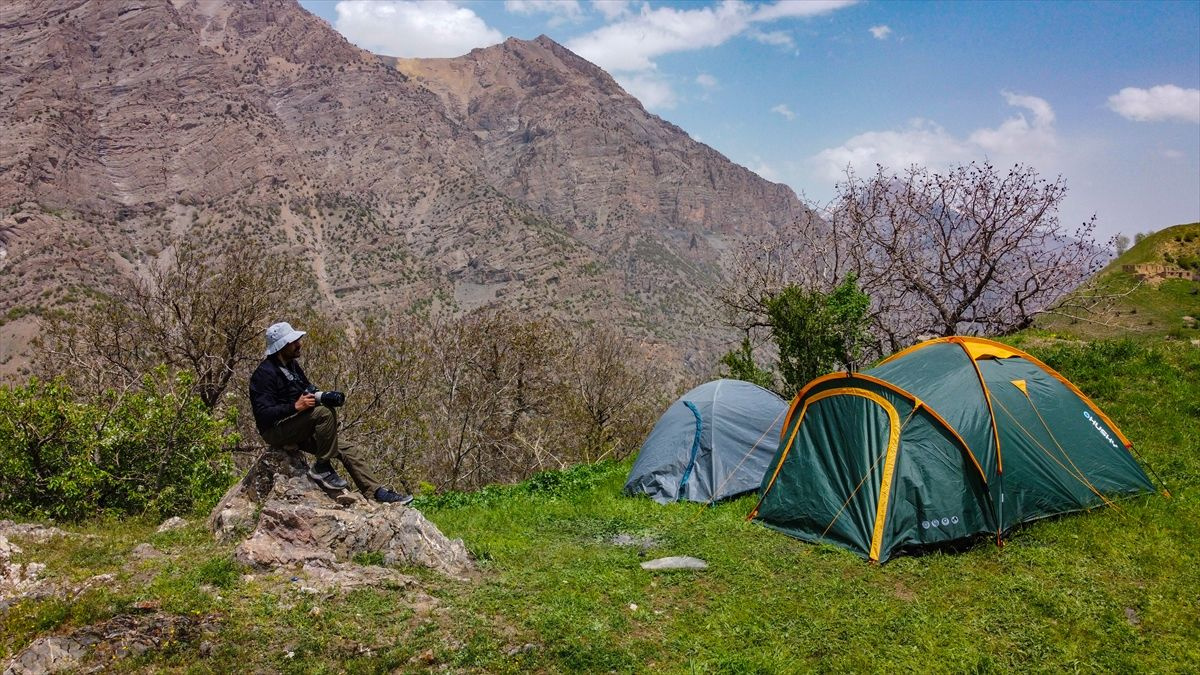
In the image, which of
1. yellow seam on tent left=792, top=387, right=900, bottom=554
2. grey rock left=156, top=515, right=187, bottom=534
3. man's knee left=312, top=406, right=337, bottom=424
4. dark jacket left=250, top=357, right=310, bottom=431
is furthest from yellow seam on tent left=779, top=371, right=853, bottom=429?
grey rock left=156, top=515, right=187, bottom=534

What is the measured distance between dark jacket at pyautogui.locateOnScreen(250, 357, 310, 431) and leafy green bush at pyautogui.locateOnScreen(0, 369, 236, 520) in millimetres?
3916

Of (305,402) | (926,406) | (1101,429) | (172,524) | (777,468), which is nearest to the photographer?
(305,402)

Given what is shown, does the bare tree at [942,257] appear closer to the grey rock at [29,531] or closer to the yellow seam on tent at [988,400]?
the yellow seam on tent at [988,400]

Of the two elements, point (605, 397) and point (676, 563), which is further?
point (605, 397)

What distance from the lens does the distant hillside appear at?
658 inches

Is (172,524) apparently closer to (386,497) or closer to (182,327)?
(386,497)

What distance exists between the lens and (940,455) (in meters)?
8.07

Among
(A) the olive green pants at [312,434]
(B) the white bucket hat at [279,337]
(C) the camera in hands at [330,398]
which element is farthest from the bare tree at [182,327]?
(C) the camera in hands at [330,398]

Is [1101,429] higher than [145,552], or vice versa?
[1101,429]

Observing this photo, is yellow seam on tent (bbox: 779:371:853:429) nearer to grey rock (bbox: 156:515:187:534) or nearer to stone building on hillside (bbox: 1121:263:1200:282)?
grey rock (bbox: 156:515:187:534)

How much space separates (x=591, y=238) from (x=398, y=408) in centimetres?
16225

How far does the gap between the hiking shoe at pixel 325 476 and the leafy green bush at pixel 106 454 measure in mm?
3810

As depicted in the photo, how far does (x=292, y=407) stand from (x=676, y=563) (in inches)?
190

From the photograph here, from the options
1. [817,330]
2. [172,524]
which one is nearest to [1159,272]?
[817,330]
